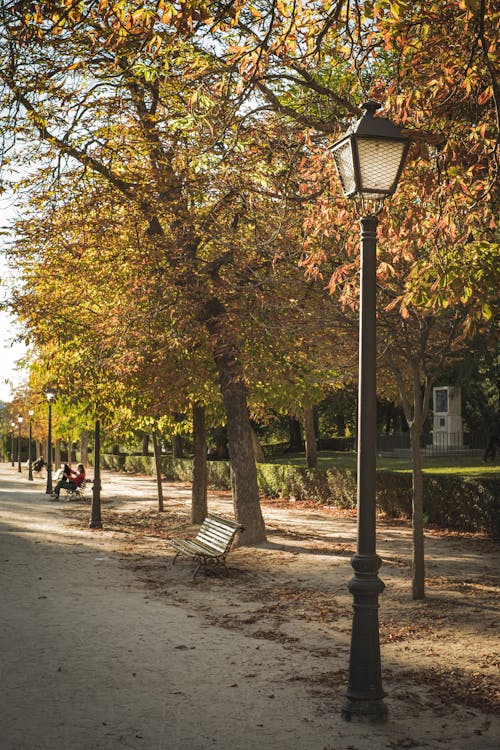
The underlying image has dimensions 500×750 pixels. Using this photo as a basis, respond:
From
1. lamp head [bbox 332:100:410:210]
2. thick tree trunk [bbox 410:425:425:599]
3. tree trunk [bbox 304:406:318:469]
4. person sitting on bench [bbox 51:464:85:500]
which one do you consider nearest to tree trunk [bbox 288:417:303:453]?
tree trunk [bbox 304:406:318:469]

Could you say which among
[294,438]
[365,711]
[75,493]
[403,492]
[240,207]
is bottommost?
[75,493]

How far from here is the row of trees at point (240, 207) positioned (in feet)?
25.9

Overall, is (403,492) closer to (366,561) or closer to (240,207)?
(240,207)

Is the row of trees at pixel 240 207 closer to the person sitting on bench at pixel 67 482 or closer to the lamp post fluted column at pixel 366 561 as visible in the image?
the lamp post fluted column at pixel 366 561

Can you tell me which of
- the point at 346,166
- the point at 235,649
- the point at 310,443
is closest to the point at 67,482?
the point at 310,443

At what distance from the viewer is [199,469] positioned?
20.5 meters

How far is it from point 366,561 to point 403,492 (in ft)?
50.3

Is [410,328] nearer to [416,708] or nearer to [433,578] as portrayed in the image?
[433,578]

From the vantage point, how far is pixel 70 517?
77.3 feet

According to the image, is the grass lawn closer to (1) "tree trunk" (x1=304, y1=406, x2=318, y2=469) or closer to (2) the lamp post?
(1) "tree trunk" (x1=304, y1=406, x2=318, y2=469)

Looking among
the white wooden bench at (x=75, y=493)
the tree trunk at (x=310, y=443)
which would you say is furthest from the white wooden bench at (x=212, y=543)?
the tree trunk at (x=310, y=443)

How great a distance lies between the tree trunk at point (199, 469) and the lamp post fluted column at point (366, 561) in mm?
14065

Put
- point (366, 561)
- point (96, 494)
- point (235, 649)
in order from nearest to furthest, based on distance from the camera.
A: point (366, 561), point (235, 649), point (96, 494)

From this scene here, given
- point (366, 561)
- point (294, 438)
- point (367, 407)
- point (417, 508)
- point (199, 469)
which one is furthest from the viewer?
point (294, 438)
